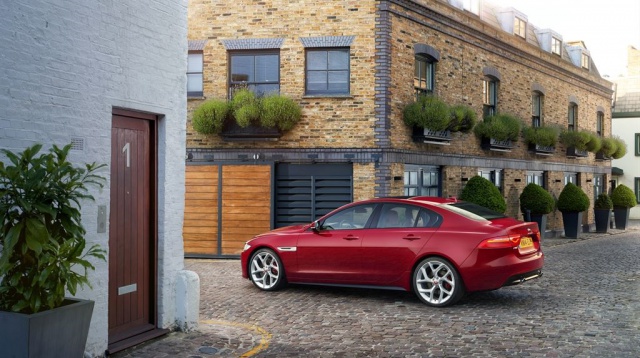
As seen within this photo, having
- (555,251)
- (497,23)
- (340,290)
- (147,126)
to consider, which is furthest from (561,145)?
(147,126)

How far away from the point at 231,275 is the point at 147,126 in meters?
5.92

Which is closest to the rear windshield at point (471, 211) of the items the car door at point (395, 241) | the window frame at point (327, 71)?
the car door at point (395, 241)

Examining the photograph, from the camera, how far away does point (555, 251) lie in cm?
1803

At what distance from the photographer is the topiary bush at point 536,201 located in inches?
816

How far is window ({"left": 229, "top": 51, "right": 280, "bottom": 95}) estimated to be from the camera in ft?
52.6

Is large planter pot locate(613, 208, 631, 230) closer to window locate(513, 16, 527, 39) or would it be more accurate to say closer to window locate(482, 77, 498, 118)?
window locate(513, 16, 527, 39)

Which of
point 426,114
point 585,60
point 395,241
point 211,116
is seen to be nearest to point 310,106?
point 211,116

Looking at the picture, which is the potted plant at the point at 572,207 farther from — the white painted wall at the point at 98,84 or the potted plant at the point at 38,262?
the potted plant at the point at 38,262

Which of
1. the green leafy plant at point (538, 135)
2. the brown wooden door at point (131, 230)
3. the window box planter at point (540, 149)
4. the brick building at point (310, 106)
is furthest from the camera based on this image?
the window box planter at point (540, 149)

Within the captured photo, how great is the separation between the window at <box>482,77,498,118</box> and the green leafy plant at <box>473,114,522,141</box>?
37 centimetres

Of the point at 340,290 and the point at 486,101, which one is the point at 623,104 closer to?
the point at 486,101

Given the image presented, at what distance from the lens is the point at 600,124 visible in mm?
29422

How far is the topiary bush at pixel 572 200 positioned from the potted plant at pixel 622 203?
5164 millimetres

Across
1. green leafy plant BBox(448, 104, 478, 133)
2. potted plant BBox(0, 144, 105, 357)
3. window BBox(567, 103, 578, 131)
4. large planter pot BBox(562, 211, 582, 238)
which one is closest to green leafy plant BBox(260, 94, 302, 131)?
green leafy plant BBox(448, 104, 478, 133)
